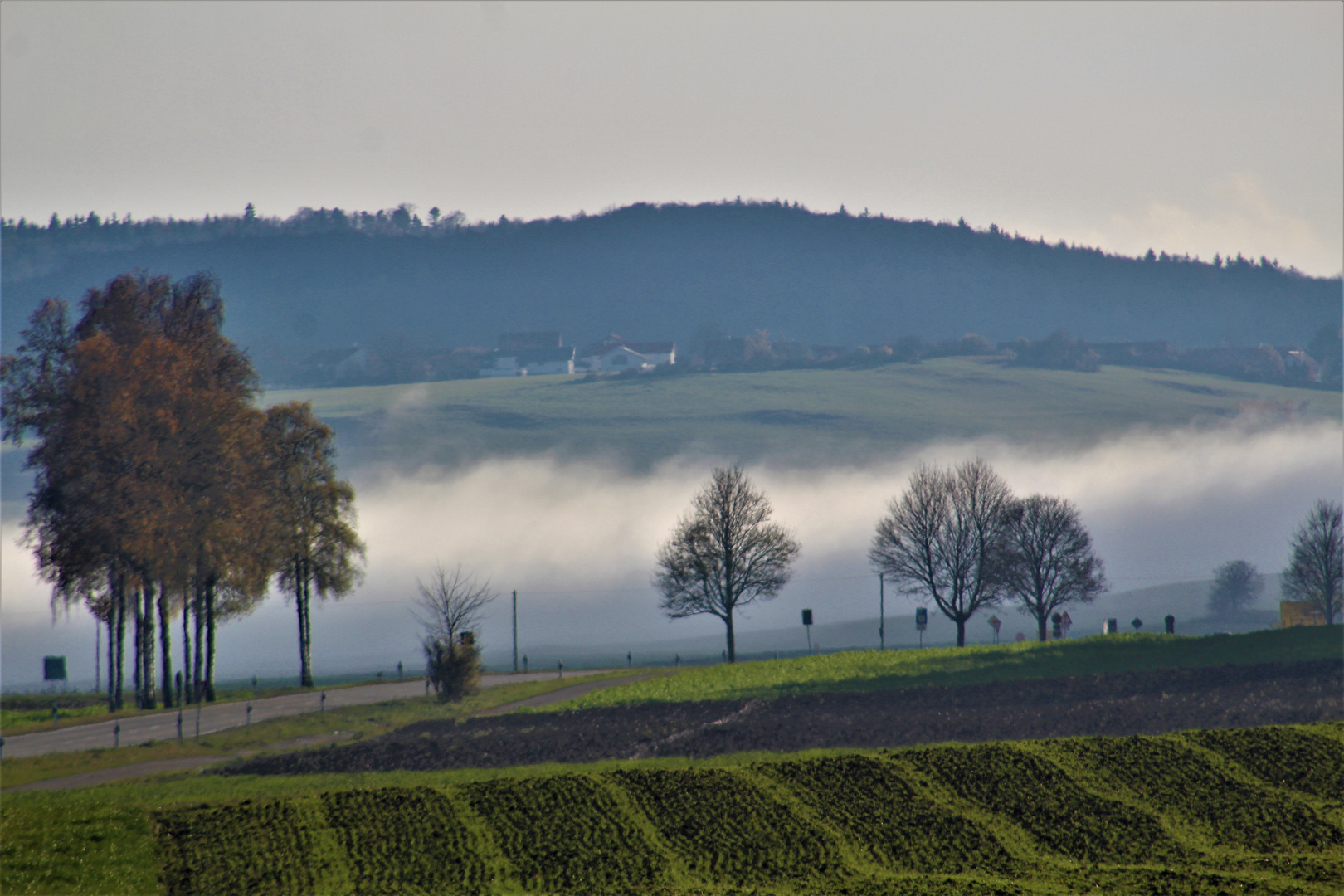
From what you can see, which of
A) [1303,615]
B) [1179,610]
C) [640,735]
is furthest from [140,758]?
[1179,610]

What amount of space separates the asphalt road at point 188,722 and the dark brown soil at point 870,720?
8.90 metres

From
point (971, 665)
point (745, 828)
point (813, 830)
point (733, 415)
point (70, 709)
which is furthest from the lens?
point (733, 415)

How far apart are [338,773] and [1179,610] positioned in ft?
582

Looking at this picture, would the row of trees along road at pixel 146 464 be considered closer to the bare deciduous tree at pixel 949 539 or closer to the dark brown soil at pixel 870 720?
the dark brown soil at pixel 870 720

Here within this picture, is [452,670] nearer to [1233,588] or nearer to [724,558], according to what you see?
[724,558]

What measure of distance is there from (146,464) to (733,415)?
139 m

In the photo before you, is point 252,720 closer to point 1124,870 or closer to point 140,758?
point 140,758

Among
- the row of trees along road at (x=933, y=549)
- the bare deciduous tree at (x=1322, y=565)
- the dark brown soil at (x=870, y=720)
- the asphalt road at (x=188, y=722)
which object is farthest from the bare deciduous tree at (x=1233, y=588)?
the asphalt road at (x=188, y=722)

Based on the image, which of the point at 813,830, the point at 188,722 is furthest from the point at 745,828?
the point at 188,722

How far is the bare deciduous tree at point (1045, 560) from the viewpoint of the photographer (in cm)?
6969

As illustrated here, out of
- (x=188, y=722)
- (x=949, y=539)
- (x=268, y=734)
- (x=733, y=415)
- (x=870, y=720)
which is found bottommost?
(x=188, y=722)

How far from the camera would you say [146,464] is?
1560 inches

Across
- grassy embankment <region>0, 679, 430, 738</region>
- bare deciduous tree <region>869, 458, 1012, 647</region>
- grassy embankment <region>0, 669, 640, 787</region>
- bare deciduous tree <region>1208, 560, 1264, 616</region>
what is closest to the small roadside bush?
grassy embankment <region>0, 669, 640, 787</region>

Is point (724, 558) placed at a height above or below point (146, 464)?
below
